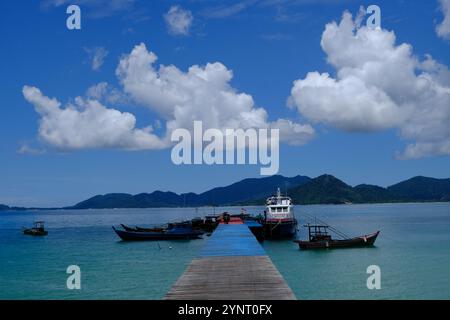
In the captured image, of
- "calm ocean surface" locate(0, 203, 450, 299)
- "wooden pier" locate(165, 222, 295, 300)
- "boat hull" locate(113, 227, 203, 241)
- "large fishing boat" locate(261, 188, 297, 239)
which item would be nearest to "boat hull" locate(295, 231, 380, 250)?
"calm ocean surface" locate(0, 203, 450, 299)

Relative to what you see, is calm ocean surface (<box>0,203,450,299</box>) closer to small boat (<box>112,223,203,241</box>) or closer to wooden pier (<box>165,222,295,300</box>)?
wooden pier (<box>165,222,295,300</box>)

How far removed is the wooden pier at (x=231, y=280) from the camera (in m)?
20.0

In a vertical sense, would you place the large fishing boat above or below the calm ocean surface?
above

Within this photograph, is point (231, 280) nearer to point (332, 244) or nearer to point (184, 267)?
point (184, 267)

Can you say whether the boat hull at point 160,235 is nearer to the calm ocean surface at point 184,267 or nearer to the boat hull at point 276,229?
the calm ocean surface at point 184,267

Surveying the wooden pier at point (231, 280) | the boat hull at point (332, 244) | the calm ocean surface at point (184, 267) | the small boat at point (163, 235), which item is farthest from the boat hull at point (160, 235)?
the wooden pier at point (231, 280)

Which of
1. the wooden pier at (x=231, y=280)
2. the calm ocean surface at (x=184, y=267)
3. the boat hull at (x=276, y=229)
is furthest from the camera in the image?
the boat hull at (x=276, y=229)

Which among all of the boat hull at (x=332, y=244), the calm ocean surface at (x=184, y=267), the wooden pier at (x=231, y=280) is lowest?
the calm ocean surface at (x=184, y=267)

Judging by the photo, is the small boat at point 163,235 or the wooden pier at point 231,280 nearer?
the wooden pier at point 231,280

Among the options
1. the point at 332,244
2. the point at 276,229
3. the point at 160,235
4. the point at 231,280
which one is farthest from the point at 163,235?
the point at 231,280

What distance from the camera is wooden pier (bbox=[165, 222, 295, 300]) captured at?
65.7ft

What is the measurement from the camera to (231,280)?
2342cm

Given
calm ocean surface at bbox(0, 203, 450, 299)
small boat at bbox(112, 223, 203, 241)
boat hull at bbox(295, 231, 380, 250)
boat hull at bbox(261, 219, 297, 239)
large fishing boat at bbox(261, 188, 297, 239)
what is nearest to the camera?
calm ocean surface at bbox(0, 203, 450, 299)
